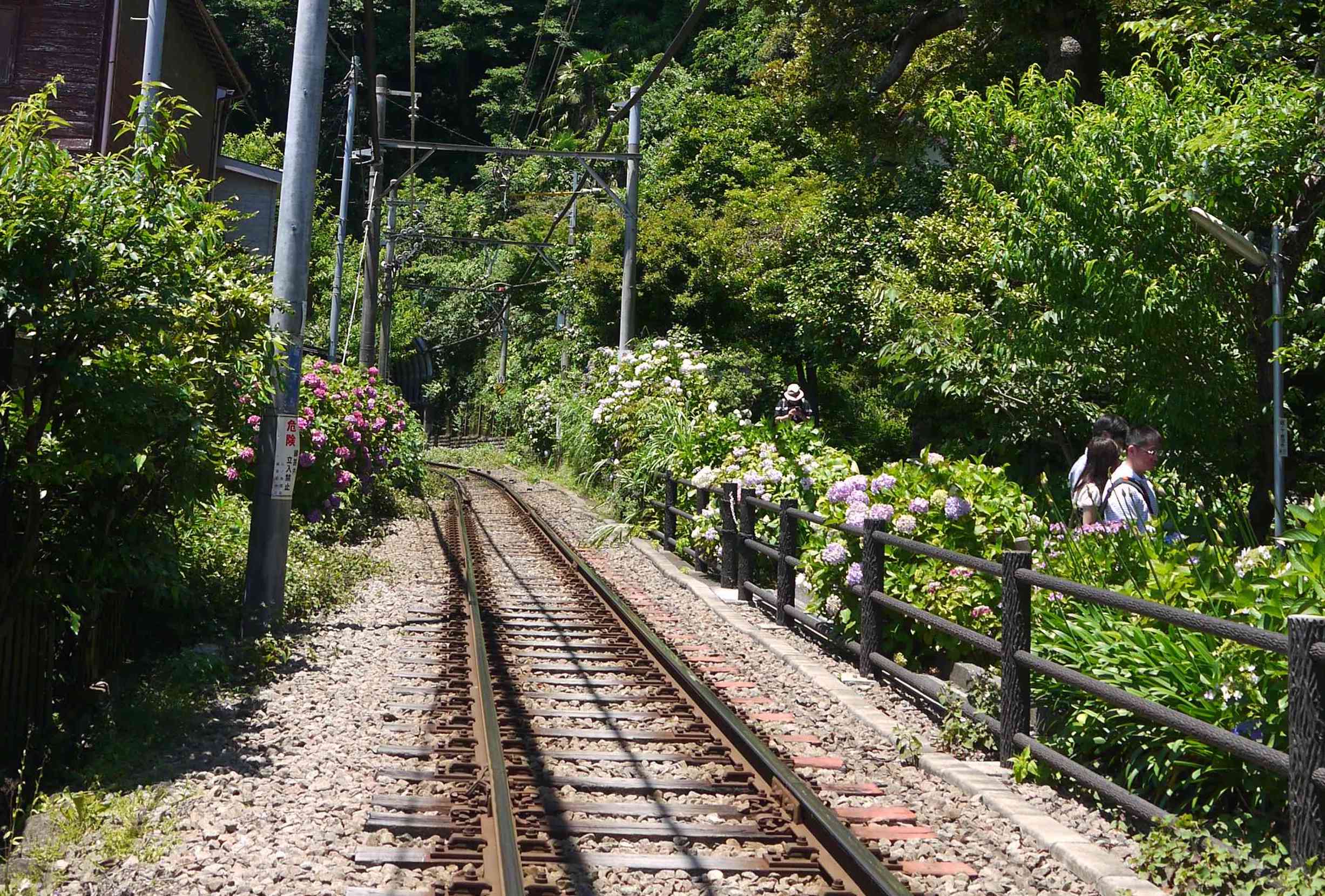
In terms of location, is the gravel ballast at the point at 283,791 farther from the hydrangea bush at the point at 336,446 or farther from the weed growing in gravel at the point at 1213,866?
the weed growing in gravel at the point at 1213,866

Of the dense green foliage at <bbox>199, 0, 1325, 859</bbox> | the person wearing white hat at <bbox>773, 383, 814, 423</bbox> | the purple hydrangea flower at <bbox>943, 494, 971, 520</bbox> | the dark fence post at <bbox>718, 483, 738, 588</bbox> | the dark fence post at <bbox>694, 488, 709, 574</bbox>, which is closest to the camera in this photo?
the dense green foliage at <bbox>199, 0, 1325, 859</bbox>

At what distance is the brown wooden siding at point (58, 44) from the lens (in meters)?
19.4

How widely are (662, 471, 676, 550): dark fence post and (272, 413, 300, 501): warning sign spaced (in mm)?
7267

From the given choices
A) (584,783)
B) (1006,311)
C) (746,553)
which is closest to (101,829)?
(584,783)

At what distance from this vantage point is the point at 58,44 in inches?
764

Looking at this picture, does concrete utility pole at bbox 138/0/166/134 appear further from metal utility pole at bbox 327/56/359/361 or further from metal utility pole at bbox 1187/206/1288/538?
metal utility pole at bbox 327/56/359/361

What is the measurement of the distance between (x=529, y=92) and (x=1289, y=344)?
63.3 metres

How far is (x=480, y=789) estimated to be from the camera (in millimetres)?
5859

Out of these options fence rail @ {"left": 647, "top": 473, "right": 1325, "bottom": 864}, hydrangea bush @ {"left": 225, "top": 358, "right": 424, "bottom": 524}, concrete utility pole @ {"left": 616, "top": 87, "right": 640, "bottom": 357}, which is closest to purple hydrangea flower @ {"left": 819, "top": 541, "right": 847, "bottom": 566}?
fence rail @ {"left": 647, "top": 473, "right": 1325, "bottom": 864}

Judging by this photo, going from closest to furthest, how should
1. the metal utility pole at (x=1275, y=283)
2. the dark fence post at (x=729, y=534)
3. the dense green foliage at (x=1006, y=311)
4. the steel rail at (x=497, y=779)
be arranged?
the steel rail at (x=497, y=779) → the dense green foliage at (x=1006, y=311) → the metal utility pole at (x=1275, y=283) → the dark fence post at (x=729, y=534)

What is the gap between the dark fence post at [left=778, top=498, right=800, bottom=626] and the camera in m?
10.9

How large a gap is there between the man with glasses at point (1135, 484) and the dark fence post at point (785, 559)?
378cm

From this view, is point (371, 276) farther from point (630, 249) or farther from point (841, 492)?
point (841, 492)

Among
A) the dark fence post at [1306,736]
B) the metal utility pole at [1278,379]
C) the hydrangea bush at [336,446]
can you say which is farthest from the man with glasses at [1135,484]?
the hydrangea bush at [336,446]
